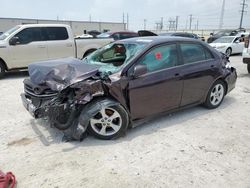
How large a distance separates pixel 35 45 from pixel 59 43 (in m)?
0.89

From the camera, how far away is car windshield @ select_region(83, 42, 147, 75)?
159 inches

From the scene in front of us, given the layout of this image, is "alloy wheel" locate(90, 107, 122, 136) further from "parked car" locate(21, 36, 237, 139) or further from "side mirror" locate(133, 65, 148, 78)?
"side mirror" locate(133, 65, 148, 78)

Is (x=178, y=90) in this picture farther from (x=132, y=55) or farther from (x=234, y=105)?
(x=234, y=105)

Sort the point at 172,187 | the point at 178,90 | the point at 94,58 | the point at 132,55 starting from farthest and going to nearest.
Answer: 1. the point at 94,58
2. the point at 178,90
3. the point at 132,55
4. the point at 172,187

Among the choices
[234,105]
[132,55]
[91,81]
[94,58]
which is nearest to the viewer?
[91,81]

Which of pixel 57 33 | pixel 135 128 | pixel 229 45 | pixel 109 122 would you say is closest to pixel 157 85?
pixel 135 128

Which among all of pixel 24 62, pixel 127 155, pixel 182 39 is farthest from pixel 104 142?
pixel 24 62

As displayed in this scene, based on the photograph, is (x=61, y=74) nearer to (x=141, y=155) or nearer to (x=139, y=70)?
(x=139, y=70)

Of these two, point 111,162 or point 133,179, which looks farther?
point 111,162

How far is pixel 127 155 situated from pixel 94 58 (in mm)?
2449

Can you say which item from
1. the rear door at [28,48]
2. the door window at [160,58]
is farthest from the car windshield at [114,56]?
the rear door at [28,48]

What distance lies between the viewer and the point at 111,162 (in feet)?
10.5

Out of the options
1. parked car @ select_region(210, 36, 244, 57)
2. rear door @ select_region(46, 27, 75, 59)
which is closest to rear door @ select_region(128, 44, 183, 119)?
rear door @ select_region(46, 27, 75, 59)

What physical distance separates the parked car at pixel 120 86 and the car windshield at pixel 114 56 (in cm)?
2
